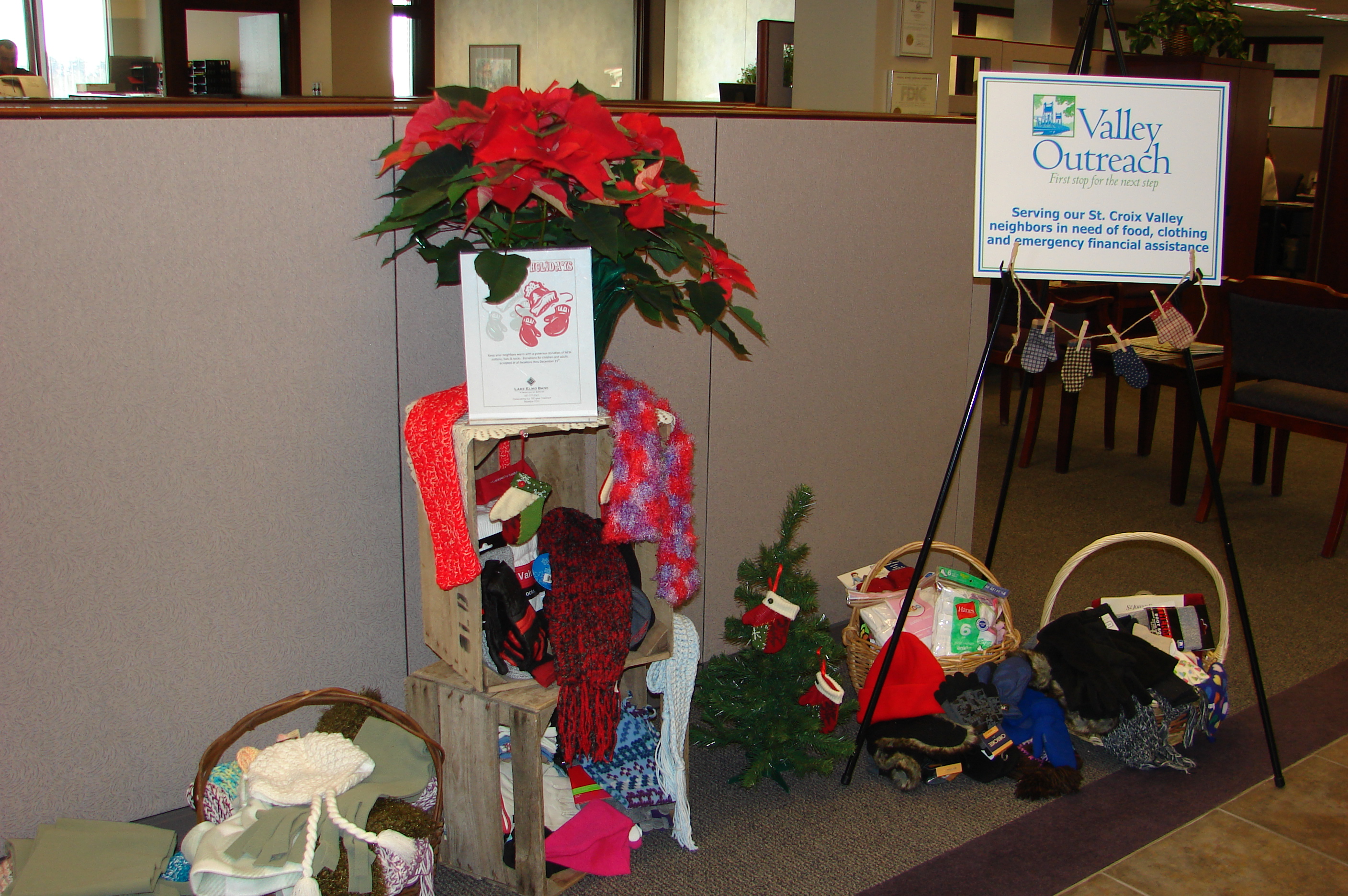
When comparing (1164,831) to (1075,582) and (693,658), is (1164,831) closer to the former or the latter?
(693,658)

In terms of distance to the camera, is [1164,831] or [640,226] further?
[1164,831]

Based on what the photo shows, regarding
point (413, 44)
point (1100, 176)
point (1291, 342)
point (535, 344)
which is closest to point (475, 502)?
point (535, 344)

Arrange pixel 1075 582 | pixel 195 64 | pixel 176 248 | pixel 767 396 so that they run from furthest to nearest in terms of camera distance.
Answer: pixel 195 64 < pixel 1075 582 < pixel 767 396 < pixel 176 248

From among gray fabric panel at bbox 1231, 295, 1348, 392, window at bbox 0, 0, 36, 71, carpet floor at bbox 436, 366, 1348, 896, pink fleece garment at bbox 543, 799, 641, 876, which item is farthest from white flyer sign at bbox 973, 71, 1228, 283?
window at bbox 0, 0, 36, 71

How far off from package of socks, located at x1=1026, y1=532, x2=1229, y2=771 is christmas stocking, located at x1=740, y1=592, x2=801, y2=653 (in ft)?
1.85

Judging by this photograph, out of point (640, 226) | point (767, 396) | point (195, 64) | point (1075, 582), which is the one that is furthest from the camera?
point (195, 64)

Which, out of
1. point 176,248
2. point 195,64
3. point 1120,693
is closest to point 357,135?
point 176,248

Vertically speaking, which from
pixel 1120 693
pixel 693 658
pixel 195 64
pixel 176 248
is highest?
pixel 195 64

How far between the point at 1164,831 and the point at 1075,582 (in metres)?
1.23

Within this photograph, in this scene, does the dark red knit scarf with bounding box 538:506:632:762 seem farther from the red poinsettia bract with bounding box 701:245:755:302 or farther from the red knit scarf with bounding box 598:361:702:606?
the red poinsettia bract with bounding box 701:245:755:302

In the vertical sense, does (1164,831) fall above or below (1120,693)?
below

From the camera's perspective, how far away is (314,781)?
Result: 1.62 metres

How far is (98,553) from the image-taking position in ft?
5.71

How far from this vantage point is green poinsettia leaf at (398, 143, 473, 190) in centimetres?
150
